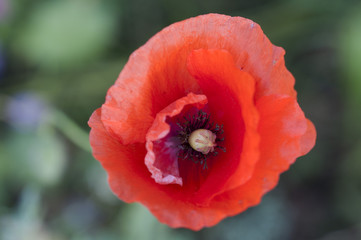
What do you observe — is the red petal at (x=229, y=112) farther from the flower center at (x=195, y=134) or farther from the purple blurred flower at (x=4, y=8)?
the purple blurred flower at (x=4, y=8)

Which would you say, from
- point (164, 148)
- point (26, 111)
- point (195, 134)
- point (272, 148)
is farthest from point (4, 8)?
point (272, 148)

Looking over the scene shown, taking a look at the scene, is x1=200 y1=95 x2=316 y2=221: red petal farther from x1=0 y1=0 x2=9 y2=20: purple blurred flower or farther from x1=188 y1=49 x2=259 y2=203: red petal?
x1=0 y1=0 x2=9 y2=20: purple blurred flower

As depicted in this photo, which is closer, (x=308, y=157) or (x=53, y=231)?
(x=53, y=231)

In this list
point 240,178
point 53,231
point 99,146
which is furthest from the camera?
point 53,231

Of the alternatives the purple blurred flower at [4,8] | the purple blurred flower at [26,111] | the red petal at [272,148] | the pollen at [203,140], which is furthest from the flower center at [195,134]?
the purple blurred flower at [4,8]

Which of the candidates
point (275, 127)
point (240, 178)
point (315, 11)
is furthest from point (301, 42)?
point (240, 178)

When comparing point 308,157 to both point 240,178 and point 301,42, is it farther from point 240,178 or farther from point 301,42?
point 240,178
